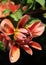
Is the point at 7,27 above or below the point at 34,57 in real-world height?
above

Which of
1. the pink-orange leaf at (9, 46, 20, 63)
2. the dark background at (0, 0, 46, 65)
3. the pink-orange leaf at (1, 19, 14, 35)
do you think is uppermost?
the pink-orange leaf at (1, 19, 14, 35)

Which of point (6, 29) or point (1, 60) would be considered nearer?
point (6, 29)

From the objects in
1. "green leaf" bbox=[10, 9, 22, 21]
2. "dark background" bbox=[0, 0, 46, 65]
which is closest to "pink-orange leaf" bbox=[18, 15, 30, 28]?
"green leaf" bbox=[10, 9, 22, 21]

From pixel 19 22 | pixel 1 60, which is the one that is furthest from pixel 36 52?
pixel 19 22

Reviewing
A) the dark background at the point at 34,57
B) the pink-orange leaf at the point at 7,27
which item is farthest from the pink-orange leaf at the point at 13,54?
the dark background at the point at 34,57

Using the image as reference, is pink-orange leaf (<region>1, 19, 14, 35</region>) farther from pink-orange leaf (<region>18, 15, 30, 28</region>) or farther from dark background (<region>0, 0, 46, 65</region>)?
dark background (<region>0, 0, 46, 65</region>)

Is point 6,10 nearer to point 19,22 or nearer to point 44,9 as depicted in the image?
point 19,22

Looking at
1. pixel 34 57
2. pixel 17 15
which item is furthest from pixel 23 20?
pixel 34 57

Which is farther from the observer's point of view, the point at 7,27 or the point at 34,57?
the point at 34,57

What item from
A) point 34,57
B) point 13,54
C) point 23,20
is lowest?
point 34,57

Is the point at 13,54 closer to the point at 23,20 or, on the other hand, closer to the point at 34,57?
the point at 23,20

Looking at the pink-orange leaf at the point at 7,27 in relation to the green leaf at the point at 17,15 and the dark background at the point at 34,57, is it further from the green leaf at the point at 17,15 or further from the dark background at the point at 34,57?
the dark background at the point at 34,57
